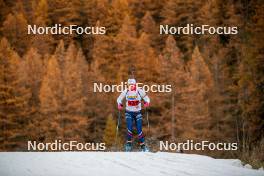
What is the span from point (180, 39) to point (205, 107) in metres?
29.6

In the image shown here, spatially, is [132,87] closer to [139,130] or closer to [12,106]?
[139,130]

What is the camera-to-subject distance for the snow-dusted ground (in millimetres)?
7402

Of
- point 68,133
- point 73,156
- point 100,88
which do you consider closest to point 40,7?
point 100,88

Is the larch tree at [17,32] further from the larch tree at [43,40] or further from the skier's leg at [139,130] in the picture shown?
the skier's leg at [139,130]

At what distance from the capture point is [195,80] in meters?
43.3

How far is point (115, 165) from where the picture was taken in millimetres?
8219

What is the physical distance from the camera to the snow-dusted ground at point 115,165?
24.3 ft

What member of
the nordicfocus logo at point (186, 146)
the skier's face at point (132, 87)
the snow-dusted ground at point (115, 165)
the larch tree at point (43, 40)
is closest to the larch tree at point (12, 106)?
the nordicfocus logo at point (186, 146)

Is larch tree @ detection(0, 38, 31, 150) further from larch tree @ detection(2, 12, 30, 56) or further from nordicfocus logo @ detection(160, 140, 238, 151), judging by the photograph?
larch tree @ detection(2, 12, 30, 56)

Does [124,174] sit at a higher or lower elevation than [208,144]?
higher

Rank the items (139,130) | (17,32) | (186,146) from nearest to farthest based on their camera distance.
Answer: (139,130), (186,146), (17,32)

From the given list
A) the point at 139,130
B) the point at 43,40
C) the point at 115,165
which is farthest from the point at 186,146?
the point at 43,40

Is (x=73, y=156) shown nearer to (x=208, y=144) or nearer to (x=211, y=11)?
(x=208, y=144)

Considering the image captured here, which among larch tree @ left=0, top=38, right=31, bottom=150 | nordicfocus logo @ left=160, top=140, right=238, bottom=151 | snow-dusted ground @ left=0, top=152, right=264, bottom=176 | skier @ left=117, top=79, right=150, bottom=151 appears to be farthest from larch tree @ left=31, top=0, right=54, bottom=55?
snow-dusted ground @ left=0, top=152, right=264, bottom=176
